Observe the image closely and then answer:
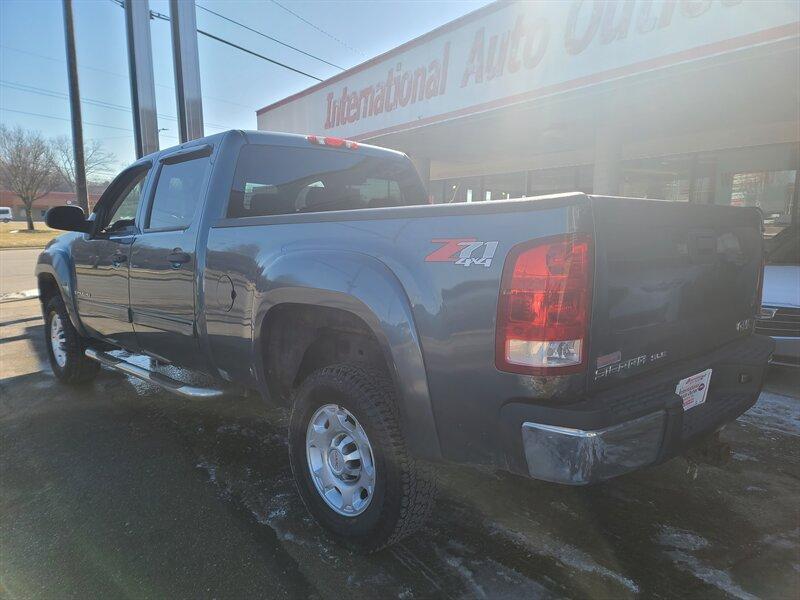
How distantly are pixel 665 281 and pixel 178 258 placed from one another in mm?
2791

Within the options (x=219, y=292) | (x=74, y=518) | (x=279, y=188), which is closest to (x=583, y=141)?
(x=279, y=188)

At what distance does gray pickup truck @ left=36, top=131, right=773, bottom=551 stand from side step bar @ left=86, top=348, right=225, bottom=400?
0.02 metres

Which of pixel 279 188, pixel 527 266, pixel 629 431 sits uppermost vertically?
pixel 279 188

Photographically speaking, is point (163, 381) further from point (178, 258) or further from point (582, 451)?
point (582, 451)

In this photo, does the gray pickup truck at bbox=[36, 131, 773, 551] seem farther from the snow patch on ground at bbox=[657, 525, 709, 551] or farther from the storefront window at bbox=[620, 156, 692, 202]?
the storefront window at bbox=[620, 156, 692, 202]

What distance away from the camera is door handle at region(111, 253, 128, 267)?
402 cm

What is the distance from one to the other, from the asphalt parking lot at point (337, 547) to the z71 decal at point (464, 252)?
1.40 m

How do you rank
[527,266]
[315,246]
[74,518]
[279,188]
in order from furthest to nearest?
[279,188] → [74,518] → [315,246] → [527,266]

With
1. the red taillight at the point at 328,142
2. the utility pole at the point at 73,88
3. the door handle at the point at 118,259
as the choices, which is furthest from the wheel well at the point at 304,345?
the utility pole at the point at 73,88

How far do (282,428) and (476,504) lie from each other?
5.78 ft

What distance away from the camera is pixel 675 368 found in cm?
235

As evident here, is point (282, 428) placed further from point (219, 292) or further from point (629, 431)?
point (629, 431)

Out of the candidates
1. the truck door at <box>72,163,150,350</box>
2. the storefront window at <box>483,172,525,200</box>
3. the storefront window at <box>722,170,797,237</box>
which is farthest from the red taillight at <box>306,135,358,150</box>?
the storefront window at <box>483,172,525,200</box>

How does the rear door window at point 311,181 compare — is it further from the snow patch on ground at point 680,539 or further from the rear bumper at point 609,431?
the snow patch on ground at point 680,539
